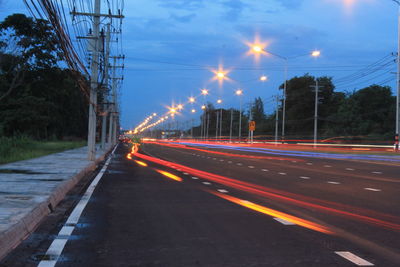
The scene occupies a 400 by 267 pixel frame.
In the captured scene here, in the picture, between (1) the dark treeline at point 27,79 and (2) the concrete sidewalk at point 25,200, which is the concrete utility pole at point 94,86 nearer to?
(2) the concrete sidewalk at point 25,200

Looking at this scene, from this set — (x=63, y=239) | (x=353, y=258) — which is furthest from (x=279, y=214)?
(x=63, y=239)

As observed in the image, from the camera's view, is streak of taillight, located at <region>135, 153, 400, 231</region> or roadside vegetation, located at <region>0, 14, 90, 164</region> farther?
roadside vegetation, located at <region>0, 14, 90, 164</region>

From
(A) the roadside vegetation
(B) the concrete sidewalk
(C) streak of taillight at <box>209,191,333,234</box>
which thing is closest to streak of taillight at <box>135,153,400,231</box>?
(C) streak of taillight at <box>209,191,333,234</box>

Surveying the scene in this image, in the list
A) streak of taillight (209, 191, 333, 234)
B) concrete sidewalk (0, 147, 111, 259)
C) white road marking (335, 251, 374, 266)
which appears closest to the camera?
white road marking (335, 251, 374, 266)

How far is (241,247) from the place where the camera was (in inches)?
245

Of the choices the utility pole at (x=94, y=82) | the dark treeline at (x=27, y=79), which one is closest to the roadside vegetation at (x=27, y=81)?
the dark treeline at (x=27, y=79)

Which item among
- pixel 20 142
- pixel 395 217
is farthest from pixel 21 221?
pixel 20 142

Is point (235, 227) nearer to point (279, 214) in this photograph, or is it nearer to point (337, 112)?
point (279, 214)

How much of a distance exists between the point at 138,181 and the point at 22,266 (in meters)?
9.84

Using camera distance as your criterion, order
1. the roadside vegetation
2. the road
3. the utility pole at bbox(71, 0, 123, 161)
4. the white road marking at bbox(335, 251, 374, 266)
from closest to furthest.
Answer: the white road marking at bbox(335, 251, 374, 266) → the road → the utility pole at bbox(71, 0, 123, 161) → the roadside vegetation

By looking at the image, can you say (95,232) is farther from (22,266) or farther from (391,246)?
(391,246)

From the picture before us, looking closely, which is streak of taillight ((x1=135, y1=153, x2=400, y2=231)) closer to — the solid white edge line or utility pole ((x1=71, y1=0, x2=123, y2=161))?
the solid white edge line

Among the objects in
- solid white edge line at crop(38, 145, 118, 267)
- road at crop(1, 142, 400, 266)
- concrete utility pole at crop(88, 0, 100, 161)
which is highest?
concrete utility pole at crop(88, 0, 100, 161)

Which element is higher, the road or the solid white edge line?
the road
